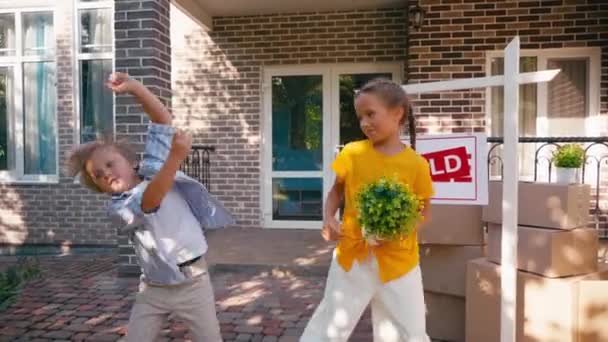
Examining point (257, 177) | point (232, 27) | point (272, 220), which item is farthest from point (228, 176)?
point (232, 27)

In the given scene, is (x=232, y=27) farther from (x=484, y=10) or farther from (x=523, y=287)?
(x=523, y=287)

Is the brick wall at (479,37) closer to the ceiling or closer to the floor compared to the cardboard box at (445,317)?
closer to the ceiling

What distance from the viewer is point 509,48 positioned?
7.27 feet

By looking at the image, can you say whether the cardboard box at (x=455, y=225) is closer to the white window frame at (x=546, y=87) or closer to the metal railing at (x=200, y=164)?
the white window frame at (x=546, y=87)

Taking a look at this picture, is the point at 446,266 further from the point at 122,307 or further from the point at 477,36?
the point at 477,36

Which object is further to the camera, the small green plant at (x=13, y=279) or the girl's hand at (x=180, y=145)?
the small green plant at (x=13, y=279)

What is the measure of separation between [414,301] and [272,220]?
495 cm

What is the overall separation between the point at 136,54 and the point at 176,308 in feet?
10.3

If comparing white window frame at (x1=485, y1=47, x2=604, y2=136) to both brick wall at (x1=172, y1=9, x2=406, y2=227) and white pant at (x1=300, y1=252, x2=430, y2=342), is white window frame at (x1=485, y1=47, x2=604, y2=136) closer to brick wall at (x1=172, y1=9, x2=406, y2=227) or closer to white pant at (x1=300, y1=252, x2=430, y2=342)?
brick wall at (x1=172, y1=9, x2=406, y2=227)

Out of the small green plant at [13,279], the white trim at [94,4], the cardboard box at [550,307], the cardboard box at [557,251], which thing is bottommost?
the cardboard box at [550,307]

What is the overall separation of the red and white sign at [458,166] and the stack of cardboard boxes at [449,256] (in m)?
0.17

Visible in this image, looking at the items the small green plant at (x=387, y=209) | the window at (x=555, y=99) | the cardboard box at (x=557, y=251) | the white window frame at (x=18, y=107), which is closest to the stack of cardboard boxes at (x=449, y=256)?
the cardboard box at (x=557, y=251)

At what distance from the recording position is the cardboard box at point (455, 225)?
2842mm

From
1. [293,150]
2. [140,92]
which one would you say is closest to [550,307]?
[140,92]
